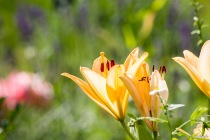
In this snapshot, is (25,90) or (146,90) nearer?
(146,90)

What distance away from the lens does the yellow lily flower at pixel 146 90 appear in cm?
83

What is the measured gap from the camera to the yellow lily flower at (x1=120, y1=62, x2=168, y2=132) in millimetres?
826

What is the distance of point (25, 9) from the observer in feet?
10.5

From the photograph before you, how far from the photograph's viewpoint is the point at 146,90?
0.85 meters

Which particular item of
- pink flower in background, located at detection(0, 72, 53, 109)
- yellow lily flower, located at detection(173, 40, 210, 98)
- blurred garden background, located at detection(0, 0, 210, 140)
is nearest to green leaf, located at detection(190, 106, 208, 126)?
yellow lily flower, located at detection(173, 40, 210, 98)

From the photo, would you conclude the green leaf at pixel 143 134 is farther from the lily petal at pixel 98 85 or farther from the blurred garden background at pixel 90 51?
the blurred garden background at pixel 90 51

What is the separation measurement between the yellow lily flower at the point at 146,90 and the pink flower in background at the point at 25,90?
1588 millimetres

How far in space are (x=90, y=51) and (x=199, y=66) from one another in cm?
210

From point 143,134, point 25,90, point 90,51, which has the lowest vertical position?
point 143,134

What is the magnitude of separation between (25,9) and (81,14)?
0.56 meters

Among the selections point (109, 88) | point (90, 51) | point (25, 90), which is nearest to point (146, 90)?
point (109, 88)

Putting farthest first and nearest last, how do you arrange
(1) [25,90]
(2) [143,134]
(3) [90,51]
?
(3) [90,51], (1) [25,90], (2) [143,134]

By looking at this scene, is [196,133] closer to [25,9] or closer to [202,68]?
[202,68]

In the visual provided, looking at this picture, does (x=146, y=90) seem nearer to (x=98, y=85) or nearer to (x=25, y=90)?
(x=98, y=85)
